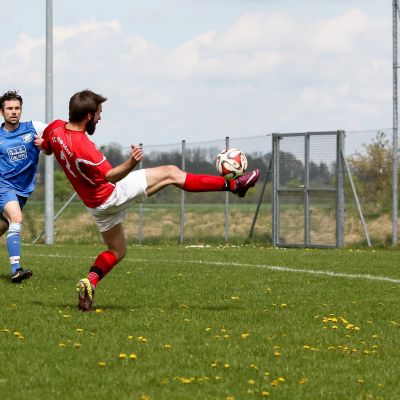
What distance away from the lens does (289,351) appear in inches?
293

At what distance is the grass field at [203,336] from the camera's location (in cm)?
628

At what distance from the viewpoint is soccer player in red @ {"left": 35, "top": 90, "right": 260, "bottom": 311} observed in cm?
918

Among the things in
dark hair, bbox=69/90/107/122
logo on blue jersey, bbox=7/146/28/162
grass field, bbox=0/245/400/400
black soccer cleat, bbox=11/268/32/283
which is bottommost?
grass field, bbox=0/245/400/400

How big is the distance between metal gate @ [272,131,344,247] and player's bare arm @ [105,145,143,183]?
14478 mm

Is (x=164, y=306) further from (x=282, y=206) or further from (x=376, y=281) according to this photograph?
(x=282, y=206)

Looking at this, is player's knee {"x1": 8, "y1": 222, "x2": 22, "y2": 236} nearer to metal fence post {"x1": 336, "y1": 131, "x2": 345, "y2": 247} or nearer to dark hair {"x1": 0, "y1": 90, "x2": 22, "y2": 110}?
dark hair {"x1": 0, "y1": 90, "x2": 22, "y2": 110}

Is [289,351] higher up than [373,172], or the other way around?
[373,172]

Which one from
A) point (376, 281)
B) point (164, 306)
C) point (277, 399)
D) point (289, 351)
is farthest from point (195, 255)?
point (277, 399)

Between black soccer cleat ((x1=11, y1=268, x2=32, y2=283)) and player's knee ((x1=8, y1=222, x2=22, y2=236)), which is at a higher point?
player's knee ((x1=8, y1=222, x2=22, y2=236))

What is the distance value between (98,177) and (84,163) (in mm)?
182

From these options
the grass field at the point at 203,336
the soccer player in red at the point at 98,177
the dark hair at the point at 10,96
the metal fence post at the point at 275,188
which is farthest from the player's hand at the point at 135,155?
the metal fence post at the point at 275,188

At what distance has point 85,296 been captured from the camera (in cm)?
938

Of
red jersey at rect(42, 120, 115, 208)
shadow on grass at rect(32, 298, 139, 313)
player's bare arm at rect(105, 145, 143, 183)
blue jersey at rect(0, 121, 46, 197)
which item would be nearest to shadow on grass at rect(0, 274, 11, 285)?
blue jersey at rect(0, 121, 46, 197)

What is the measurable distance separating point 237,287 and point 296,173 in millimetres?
12274
